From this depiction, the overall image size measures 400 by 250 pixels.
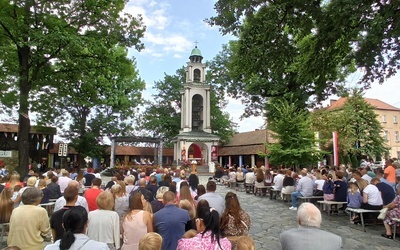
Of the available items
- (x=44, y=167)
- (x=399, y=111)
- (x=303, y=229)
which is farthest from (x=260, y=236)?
(x=399, y=111)

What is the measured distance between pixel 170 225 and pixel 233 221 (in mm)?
872

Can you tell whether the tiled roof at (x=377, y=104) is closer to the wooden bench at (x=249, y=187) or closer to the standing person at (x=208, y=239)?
the wooden bench at (x=249, y=187)

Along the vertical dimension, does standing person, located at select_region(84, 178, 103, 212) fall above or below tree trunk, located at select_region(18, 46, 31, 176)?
below

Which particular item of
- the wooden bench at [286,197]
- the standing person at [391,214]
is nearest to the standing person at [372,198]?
the standing person at [391,214]

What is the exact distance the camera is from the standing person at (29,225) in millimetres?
4008

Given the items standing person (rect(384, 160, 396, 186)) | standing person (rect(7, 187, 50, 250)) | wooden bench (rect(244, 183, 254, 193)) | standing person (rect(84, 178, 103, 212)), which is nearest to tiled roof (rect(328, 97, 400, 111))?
wooden bench (rect(244, 183, 254, 193))

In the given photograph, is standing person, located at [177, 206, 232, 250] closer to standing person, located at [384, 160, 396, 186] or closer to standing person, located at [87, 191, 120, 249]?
standing person, located at [87, 191, 120, 249]

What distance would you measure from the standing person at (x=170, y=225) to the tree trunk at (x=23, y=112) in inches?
496

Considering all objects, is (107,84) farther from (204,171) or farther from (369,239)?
(204,171)

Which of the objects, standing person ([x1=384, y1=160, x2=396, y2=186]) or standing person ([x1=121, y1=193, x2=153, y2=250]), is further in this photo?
standing person ([x1=384, y1=160, x2=396, y2=186])

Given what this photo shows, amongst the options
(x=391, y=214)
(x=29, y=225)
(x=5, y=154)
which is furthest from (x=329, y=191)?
(x=5, y=154)

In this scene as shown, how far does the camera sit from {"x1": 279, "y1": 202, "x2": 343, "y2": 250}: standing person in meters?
3.23

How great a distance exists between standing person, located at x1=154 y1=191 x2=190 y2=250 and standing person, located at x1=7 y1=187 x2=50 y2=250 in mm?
1530

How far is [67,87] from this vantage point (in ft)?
56.7
